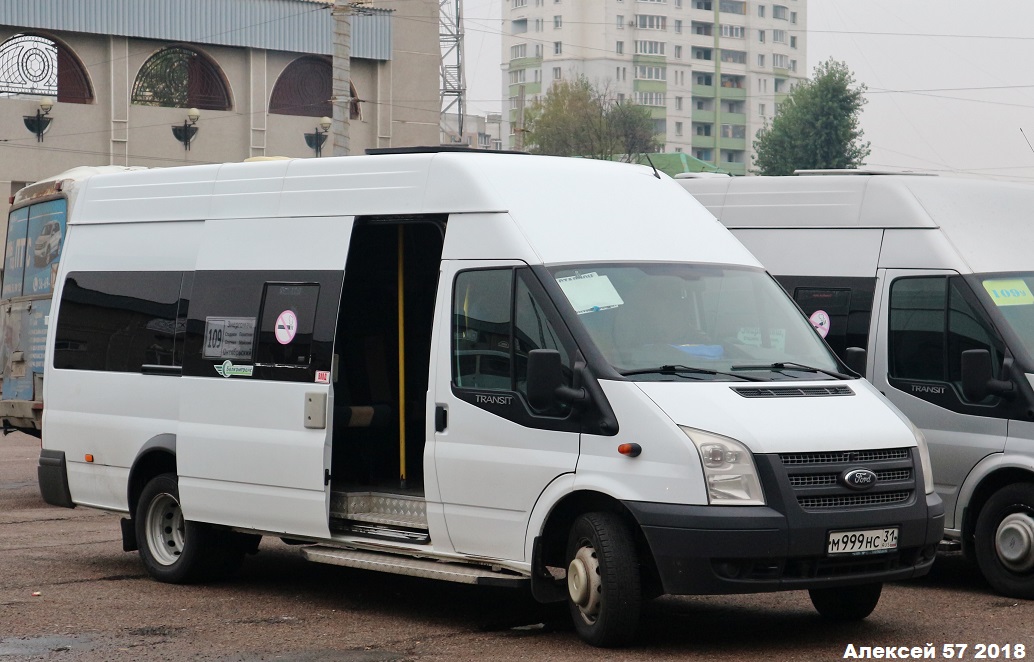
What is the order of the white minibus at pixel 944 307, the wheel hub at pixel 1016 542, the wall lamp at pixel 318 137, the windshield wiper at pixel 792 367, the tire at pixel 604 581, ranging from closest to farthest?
the tire at pixel 604 581 < the windshield wiper at pixel 792 367 < the wheel hub at pixel 1016 542 < the white minibus at pixel 944 307 < the wall lamp at pixel 318 137

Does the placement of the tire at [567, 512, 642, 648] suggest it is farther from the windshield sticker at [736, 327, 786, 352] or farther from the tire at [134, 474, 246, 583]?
the tire at [134, 474, 246, 583]

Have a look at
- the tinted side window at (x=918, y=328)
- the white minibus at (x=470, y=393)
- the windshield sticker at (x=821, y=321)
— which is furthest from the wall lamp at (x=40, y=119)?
the tinted side window at (x=918, y=328)

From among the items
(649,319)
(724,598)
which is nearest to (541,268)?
(649,319)

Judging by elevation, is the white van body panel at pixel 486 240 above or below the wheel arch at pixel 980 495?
above

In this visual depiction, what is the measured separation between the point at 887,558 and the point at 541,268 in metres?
2.33

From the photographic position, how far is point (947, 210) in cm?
1042

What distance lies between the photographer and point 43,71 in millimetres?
40812

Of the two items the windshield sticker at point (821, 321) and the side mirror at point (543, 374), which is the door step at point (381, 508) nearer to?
the side mirror at point (543, 374)

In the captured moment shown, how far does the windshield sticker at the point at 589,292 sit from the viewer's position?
8.08 meters

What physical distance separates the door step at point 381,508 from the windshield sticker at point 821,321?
3.42 metres

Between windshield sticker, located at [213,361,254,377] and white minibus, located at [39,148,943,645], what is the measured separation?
0.6 inches

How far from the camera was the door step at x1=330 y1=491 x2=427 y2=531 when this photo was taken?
896 centimetres

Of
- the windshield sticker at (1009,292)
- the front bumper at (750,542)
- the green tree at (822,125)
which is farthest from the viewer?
the green tree at (822,125)

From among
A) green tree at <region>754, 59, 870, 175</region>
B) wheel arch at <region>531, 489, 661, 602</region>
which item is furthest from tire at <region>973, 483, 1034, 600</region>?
green tree at <region>754, 59, 870, 175</region>
